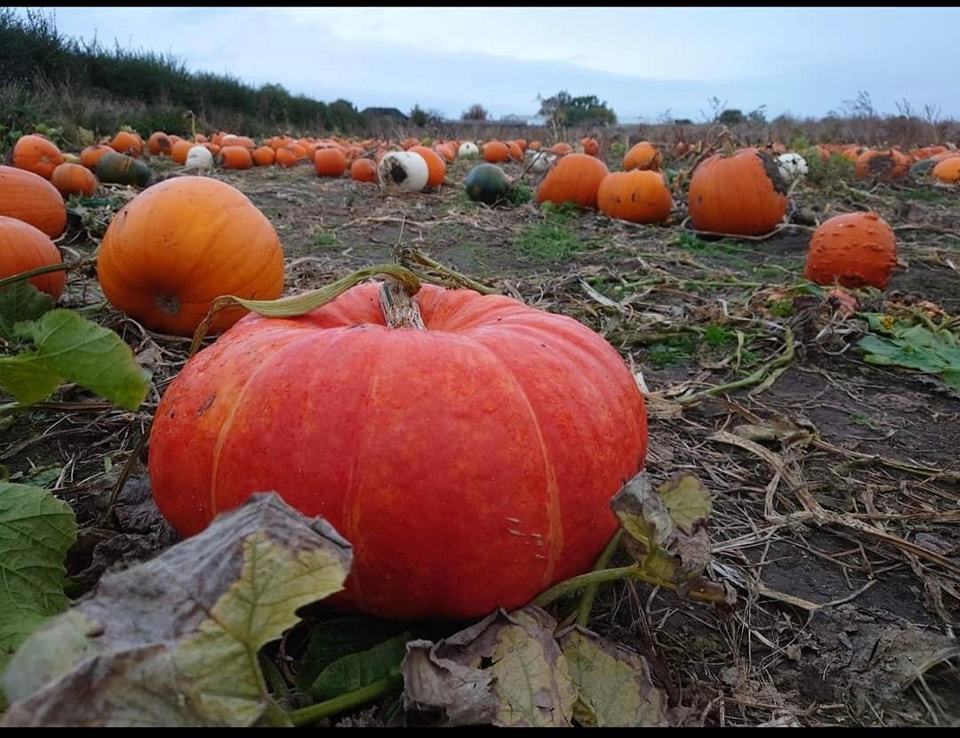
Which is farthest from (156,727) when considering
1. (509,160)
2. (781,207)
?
(509,160)

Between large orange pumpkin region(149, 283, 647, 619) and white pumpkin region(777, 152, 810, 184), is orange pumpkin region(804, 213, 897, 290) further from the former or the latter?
white pumpkin region(777, 152, 810, 184)

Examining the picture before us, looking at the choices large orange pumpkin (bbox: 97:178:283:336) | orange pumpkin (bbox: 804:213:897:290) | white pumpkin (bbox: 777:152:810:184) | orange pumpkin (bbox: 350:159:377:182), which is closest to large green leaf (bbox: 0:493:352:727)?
large orange pumpkin (bbox: 97:178:283:336)

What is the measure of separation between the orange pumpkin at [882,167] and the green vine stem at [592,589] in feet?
33.5

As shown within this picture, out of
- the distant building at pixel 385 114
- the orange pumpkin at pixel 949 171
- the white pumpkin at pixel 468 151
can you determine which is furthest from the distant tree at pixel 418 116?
the orange pumpkin at pixel 949 171

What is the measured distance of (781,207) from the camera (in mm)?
6137

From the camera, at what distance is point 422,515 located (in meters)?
1.22

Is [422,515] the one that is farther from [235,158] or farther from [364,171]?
[235,158]

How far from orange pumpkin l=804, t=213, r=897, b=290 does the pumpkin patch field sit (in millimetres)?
1382

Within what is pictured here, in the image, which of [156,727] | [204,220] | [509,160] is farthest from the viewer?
[509,160]

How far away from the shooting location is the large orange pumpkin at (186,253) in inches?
101

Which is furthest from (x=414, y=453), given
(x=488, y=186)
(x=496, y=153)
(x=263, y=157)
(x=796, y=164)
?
(x=496, y=153)

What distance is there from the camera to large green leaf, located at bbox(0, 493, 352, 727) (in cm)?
75

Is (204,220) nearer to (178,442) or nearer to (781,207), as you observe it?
(178,442)

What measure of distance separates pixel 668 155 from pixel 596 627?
34.2 feet
